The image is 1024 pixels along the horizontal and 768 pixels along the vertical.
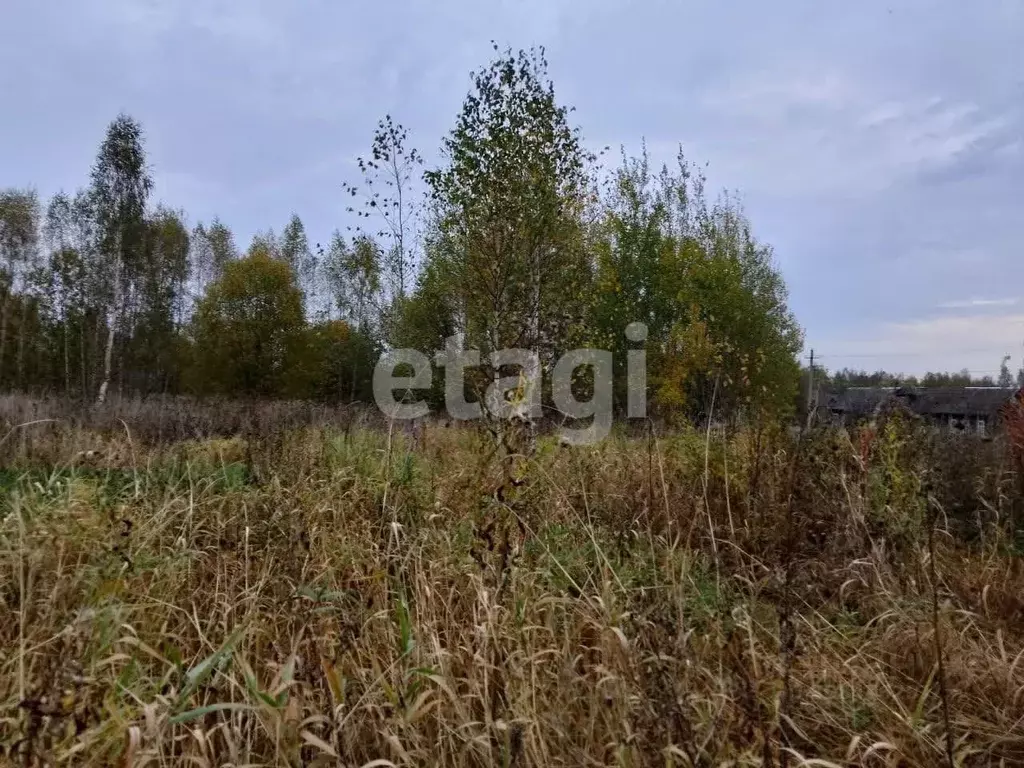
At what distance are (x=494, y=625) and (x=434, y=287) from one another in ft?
41.7

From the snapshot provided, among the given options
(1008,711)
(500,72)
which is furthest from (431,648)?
(500,72)

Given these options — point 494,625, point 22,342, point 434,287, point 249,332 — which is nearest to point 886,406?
point 494,625

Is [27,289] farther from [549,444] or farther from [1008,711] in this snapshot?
[1008,711]

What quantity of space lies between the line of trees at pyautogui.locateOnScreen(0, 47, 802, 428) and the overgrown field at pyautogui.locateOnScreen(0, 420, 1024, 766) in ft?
2.85

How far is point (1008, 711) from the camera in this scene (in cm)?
186

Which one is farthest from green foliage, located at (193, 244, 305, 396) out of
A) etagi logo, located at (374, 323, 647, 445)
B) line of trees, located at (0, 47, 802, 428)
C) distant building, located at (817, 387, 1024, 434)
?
distant building, located at (817, 387, 1024, 434)

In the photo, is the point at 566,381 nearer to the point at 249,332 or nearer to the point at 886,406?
the point at 886,406

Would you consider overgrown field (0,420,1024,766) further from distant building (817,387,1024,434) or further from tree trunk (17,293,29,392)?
tree trunk (17,293,29,392)

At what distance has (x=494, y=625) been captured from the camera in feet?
6.79

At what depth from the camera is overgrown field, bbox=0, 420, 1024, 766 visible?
1648 mm

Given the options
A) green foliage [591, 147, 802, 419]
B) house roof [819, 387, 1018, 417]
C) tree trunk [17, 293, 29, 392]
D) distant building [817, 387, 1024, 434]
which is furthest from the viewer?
tree trunk [17, 293, 29, 392]

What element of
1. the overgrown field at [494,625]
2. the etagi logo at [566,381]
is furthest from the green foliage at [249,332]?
the overgrown field at [494,625]

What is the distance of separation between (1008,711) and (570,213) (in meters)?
8.92

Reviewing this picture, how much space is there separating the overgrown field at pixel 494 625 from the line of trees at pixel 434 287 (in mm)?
870
